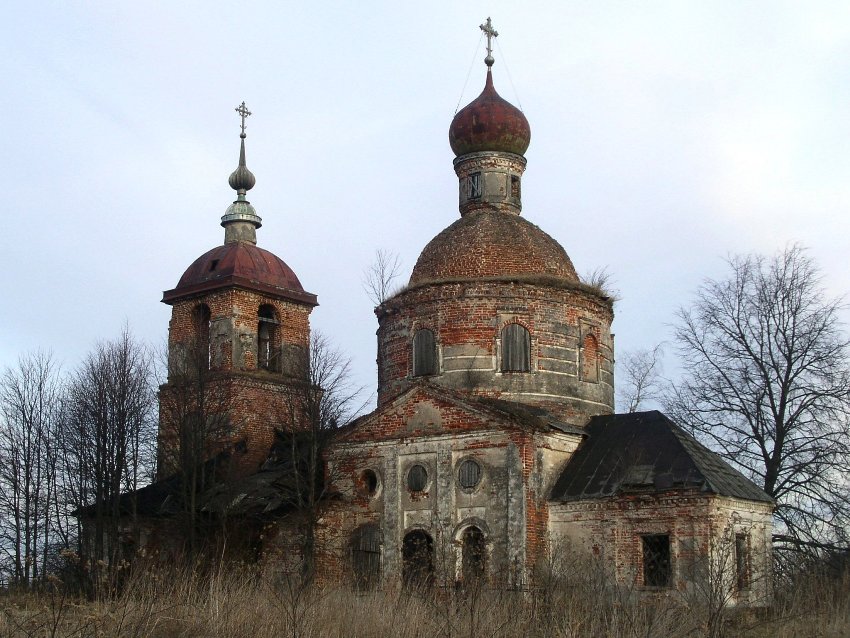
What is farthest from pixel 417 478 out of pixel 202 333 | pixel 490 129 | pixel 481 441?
pixel 202 333

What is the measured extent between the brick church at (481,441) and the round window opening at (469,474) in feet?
0.09

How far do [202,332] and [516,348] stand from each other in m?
10.3

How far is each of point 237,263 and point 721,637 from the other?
21724 millimetres

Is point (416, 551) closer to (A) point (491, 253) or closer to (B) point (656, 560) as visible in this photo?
(B) point (656, 560)

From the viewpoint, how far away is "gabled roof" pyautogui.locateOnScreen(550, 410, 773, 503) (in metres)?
22.1

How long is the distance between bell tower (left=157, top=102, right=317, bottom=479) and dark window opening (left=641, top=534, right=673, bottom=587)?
9.10 meters

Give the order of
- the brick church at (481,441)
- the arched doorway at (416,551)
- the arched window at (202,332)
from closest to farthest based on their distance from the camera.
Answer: the brick church at (481,441) → the arched doorway at (416,551) → the arched window at (202,332)

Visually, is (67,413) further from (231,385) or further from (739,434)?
(739,434)

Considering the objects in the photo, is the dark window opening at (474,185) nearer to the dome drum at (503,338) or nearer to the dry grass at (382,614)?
the dome drum at (503,338)

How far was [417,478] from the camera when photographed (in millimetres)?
24219

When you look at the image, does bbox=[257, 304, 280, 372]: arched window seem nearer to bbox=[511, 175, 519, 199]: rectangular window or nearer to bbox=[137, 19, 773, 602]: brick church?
bbox=[137, 19, 773, 602]: brick church

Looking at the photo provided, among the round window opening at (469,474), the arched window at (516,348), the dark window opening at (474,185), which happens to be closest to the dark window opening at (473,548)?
the round window opening at (469,474)

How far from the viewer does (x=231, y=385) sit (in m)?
30.6

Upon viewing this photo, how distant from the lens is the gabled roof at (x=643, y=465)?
22109mm
